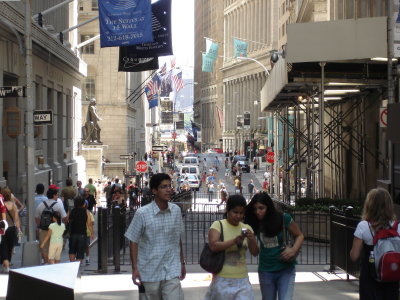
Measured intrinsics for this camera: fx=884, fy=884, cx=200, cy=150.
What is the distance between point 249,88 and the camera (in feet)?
418

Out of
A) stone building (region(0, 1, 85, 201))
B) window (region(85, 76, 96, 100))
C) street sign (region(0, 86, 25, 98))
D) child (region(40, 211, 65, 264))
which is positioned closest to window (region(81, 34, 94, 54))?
window (region(85, 76, 96, 100))

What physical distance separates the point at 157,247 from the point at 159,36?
20627 mm

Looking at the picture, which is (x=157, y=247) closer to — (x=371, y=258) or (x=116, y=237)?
(x=371, y=258)

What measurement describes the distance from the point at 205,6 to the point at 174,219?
170 meters

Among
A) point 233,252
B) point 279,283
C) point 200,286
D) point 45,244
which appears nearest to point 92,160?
point 45,244

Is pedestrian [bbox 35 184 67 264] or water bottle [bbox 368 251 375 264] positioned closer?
water bottle [bbox 368 251 375 264]

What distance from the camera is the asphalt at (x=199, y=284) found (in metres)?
12.3

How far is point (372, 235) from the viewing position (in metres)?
7.73

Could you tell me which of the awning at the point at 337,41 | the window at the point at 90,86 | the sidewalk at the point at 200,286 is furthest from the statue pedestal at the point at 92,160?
the sidewalk at the point at 200,286

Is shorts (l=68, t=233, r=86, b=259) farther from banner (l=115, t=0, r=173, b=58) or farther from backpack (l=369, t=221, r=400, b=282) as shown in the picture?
banner (l=115, t=0, r=173, b=58)

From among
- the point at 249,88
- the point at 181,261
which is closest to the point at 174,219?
the point at 181,261

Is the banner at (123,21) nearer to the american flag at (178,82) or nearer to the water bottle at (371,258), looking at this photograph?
the water bottle at (371,258)

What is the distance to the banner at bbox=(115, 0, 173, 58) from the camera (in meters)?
28.0

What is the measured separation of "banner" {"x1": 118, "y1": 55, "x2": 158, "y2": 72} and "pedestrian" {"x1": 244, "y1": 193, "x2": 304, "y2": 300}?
67.3 feet
